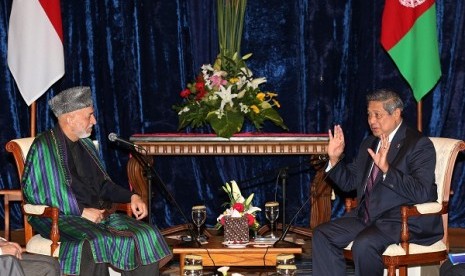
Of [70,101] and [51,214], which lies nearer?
[51,214]

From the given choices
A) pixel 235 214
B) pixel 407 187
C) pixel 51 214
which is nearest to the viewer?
pixel 51 214

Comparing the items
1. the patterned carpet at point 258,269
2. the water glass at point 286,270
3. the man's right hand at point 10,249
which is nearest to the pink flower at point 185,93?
the patterned carpet at point 258,269

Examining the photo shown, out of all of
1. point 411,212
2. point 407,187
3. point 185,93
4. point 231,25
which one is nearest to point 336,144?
point 407,187

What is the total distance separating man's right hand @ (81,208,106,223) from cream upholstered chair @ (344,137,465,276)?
61.7 inches

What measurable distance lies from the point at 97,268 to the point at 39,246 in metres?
0.41

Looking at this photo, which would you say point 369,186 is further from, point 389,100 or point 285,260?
point 285,260

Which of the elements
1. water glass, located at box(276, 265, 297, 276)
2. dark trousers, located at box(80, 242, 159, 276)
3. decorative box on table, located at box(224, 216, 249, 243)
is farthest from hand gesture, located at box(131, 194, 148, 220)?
water glass, located at box(276, 265, 297, 276)

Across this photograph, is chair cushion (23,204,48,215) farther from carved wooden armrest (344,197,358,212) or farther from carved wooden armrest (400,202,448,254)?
carved wooden armrest (400,202,448,254)

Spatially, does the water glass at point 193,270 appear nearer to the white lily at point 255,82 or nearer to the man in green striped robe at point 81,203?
the man in green striped robe at point 81,203

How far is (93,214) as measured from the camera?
250 inches

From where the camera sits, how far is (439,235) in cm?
659

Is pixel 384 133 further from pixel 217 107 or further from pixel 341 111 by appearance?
pixel 341 111

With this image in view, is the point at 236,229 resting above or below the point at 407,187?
below

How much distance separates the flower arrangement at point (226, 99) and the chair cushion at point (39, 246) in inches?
79.1
